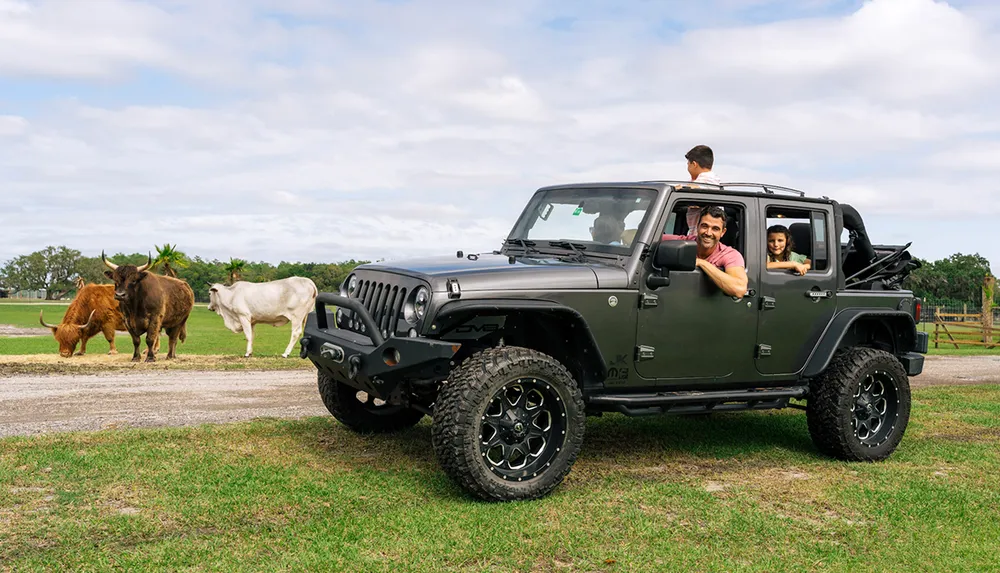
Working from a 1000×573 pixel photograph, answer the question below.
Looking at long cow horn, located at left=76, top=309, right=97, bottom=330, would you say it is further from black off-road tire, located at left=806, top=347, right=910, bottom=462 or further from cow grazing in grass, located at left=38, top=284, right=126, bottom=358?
black off-road tire, located at left=806, top=347, right=910, bottom=462

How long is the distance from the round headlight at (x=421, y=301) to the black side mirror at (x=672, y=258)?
1.79 m

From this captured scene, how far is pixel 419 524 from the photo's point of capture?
17.7 ft

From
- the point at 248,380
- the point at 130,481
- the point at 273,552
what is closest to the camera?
the point at 273,552

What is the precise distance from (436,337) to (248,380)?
25.6 ft

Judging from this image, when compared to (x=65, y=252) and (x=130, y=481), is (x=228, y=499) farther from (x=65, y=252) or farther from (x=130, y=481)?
(x=65, y=252)

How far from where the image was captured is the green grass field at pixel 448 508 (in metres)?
4.90

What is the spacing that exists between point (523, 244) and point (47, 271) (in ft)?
481

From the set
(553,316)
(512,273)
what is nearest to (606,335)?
(553,316)

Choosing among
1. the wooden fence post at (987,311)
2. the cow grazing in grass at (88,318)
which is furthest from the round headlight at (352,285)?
the wooden fence post at (987,311)

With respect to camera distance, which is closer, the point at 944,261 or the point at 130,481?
the point at 130,481

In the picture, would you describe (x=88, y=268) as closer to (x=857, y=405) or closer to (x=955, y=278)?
(x=955, y=278)

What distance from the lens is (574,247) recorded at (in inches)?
283

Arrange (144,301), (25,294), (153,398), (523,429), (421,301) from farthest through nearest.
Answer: (25,294), (144,301), (153,398), (523,429), (421,301)

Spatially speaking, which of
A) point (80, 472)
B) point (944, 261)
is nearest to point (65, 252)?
point (944, 261)
